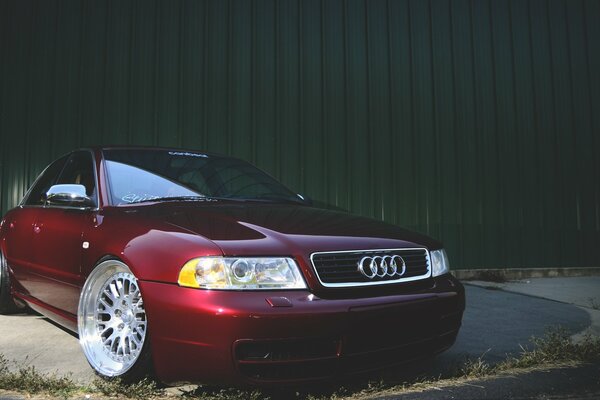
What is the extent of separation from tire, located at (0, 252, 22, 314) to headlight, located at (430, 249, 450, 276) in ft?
10.7

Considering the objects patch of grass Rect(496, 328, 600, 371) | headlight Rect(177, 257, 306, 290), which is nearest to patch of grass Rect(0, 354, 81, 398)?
headlight Rect(177, 257, 306, 290)

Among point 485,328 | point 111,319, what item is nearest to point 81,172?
point 111,319

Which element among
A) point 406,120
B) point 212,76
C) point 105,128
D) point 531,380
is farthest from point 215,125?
point 531,380

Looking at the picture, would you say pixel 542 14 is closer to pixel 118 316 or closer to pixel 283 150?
pixel 283 150

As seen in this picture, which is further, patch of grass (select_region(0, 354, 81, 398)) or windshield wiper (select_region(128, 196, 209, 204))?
windshield wiper (select_region(128, 196, 209, 204))

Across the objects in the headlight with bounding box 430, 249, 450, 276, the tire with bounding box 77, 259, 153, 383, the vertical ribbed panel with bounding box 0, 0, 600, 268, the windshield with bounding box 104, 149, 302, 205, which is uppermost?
the vertical ribbed panel with bounding box 0, 0, 600, 268

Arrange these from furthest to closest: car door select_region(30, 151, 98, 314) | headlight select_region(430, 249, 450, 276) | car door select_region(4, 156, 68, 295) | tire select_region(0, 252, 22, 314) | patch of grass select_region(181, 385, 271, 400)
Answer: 1. tire select_region(0, 252, 22, 314)
2. car door select_region(4, 156, 68, 295)
3. car door select_region(30, 151, 98, 314)
4. headlight select_region(430, 249, 450, 276)
5. patch of grass select_region(181, 385, 271, 400)

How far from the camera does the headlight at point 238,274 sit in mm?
1915

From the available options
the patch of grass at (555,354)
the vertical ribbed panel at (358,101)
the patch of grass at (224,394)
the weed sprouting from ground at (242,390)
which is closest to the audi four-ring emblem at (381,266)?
the weed sprouting from ground at (242,390)

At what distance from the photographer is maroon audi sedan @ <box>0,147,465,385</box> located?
1862 millimetres

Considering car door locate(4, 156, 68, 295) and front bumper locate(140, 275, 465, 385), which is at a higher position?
car door locate(4, 156, 68, 295)

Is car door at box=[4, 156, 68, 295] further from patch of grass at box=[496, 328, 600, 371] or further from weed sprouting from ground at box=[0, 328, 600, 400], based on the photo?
patch of grass at box=[496, 328, 600, 371]

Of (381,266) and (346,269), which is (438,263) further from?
(346,269)

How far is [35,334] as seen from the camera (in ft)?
10.7
